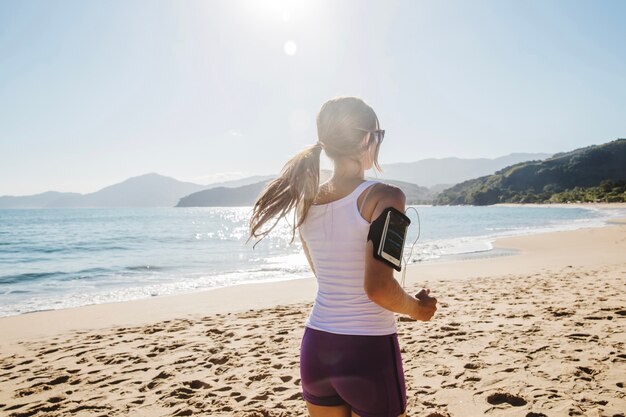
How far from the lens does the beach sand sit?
3.80 metres

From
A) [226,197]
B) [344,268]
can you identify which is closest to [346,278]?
[344,268]

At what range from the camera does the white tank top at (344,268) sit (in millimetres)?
1439

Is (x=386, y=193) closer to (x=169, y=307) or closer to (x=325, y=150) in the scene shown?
(x=325, y=150)

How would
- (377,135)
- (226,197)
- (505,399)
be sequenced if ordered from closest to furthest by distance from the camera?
(377,135)
(505,399)
(226,197)

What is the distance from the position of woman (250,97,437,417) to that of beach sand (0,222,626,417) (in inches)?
95.7

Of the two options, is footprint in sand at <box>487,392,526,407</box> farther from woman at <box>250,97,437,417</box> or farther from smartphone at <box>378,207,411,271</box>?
smartphone at <box>378,207,411,271</box>

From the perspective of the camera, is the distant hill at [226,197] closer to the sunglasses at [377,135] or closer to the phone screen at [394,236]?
the sunglasses at [377,135]

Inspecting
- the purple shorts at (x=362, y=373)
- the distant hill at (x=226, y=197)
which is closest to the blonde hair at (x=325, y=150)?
the purple shorts at (x=362, y=373)

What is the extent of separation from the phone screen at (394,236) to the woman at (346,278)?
0.05m

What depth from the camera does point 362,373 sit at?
1.47 metres

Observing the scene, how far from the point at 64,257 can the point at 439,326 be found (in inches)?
836

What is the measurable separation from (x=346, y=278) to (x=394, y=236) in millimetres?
275

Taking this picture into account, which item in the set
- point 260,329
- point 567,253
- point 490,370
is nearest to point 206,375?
point 260,329

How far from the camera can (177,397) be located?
13.6 ft
